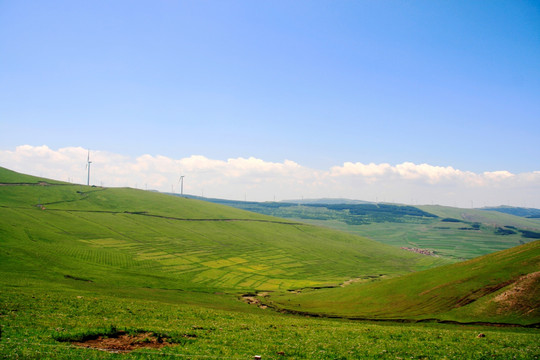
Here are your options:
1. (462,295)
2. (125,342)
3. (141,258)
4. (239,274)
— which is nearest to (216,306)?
(125,342)

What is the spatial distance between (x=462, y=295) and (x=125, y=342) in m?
57.8

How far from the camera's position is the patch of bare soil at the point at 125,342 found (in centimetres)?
2319

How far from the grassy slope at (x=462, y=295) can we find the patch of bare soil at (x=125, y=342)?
43.8 meters

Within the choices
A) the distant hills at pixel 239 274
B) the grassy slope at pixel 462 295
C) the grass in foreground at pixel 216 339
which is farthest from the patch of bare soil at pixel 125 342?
the grassy slope at pixel 462 295

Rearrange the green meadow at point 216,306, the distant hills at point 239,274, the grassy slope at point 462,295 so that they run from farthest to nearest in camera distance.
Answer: the distant hills at point 239,274
the grassy slope at point 462,295
the green meadow at point 216,306

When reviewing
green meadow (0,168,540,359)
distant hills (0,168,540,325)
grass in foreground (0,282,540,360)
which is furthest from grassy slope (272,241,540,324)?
grass in foreground (0,282,540,360)

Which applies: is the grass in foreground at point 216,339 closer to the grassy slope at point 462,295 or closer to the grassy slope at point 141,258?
the grassy slope at point 462,295

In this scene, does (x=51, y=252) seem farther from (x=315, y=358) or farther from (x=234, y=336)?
(x=315, y=358)

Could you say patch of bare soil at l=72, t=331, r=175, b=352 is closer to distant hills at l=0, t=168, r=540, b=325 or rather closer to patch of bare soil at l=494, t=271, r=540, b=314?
distant hills at l=0, t=168, r=540, b=325

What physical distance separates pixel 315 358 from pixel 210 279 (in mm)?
104559

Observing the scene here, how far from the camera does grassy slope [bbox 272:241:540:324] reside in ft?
161

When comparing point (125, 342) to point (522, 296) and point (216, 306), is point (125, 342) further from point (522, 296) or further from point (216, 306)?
point (522, 296)

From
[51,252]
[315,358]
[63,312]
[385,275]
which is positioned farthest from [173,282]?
[385,275]

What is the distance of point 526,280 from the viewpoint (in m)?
52.5
